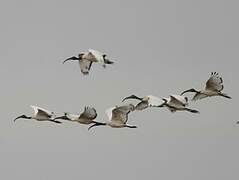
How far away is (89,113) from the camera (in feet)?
144

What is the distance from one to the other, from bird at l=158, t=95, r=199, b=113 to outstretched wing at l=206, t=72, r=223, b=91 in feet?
2.87

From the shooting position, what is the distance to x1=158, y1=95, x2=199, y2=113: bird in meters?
45.4

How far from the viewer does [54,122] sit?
46188 mm

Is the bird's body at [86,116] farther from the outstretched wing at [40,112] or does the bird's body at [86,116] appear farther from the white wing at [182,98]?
the white wing at [182,98]

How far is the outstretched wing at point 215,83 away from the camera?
45.0 m

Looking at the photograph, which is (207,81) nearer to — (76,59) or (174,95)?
(174,95)

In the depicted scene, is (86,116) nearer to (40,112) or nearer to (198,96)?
(40,112)

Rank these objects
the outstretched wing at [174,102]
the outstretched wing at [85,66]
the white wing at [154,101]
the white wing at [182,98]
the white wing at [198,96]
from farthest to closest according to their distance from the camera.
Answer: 1. the outstretched wing at [85,66]
2. the white wing at [198,96]
3. the white wing at [154,101]
4. the outstretched wing at [174,102]
5. the white wing at [182,98]

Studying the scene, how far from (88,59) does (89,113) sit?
2726 mm

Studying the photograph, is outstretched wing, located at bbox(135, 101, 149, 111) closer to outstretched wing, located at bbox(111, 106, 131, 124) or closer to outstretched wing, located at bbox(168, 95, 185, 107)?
outstretched wing, located at bbox(168, 95, 185, 107)

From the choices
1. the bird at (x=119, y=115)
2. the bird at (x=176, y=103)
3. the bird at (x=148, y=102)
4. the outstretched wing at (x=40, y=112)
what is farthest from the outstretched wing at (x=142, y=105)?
the outstretched wing at (x=40, y=112)

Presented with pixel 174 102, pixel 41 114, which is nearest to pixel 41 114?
pixel 41 114

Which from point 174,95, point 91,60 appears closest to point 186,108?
point 174,95

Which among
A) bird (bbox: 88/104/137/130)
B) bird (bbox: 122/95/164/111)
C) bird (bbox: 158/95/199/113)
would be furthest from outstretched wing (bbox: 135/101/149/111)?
bird (bbox: 88/104/137/130)
